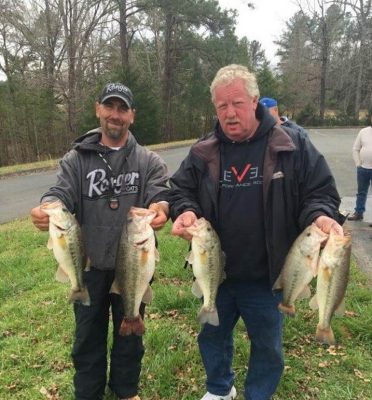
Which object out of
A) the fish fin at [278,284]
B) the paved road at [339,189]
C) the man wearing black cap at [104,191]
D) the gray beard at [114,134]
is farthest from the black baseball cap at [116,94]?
the paved road at [339,189]

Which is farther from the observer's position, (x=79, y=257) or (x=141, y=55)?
(x=141, y=55)

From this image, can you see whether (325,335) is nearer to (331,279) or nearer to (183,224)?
(331,279)

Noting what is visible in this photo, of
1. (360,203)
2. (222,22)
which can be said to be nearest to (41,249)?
(360,203)

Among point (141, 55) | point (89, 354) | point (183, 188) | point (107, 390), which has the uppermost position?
point (141, 55)

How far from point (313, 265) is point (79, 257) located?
150cm

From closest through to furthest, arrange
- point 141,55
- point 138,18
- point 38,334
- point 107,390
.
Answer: point 107,390
point 38,334
point 138,18
point 141,55

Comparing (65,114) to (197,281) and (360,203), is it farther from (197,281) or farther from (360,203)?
(197,281)

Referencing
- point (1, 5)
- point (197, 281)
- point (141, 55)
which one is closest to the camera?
point (197, 281)

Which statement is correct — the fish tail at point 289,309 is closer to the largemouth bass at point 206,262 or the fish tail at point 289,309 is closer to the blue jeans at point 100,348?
the largemouth bass at point 206,262

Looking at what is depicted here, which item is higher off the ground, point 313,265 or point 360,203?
point 313,265

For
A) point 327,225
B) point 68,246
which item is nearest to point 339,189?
point 327,225

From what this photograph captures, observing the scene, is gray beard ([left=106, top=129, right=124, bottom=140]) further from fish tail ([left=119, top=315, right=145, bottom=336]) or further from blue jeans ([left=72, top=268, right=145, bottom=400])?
fish tail ([left=119, top=315, right=145, bottom=336])

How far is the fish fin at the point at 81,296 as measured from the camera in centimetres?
295

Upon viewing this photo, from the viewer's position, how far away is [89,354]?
3.40 metres
